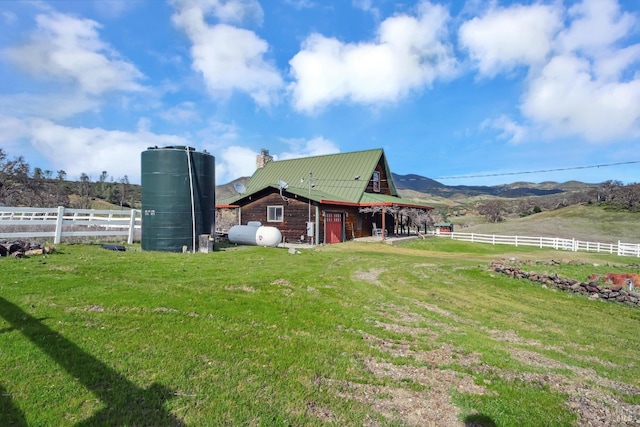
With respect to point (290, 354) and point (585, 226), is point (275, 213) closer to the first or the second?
point (290, 354)

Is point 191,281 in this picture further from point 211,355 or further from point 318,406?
point 318,406

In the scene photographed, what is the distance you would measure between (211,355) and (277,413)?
1.55 meters

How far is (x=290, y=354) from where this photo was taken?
5129 millimetres

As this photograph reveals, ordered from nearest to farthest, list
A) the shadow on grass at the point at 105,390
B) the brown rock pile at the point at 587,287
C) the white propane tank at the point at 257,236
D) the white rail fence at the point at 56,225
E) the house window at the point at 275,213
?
the shadow on grass at the point at 105,390, the brown rock pile at the point at 587,287, the white rail fence at the point at 56,225, the white propane tank at the point at 257,236, the house window at the point at 275,213

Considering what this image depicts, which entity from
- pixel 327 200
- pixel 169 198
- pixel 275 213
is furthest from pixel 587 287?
pixel 275 213

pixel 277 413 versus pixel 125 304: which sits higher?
pixel 125 304

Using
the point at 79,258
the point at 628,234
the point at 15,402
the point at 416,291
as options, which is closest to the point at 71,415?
the point at 15,402

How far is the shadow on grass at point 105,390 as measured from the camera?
3393 millimetres

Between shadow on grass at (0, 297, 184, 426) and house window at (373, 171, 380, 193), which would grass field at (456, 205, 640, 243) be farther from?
shadow on grass at (0, 297, 184, 426)

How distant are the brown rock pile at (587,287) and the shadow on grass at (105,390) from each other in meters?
12.5

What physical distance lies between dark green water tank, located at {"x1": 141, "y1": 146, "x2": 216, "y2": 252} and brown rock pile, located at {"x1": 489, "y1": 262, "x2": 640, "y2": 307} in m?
13.5

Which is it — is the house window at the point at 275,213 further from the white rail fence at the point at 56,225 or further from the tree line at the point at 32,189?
the tree line at the point at 32,189

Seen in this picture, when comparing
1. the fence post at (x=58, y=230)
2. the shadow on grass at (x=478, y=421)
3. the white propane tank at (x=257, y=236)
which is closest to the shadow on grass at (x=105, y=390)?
the shadow on grass at (x=478, y=421)

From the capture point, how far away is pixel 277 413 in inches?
146
